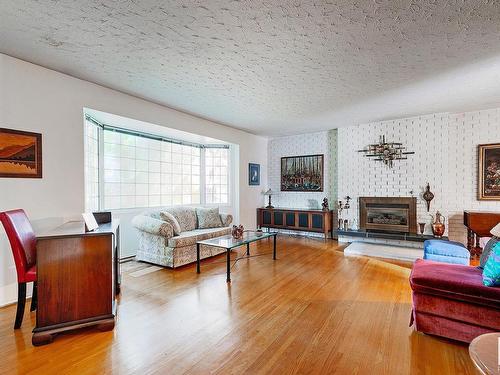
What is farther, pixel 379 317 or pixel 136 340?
pixel 379 317

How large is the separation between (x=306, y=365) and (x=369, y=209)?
4.52m

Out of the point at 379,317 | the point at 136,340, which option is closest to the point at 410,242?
the point at 379,317

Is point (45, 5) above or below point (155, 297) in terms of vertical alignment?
above

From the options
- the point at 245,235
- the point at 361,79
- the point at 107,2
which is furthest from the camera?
the point at 245,235

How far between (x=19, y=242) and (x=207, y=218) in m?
3.09

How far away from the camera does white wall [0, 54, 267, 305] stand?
2.79m

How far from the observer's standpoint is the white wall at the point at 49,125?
279 cm

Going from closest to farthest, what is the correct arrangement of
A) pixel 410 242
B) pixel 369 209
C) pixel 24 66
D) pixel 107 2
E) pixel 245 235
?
pixel 107 2 < pixel 24 66 < pixel 245 235 < pixel 410 242 < pixel 369 209

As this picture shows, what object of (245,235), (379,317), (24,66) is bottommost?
(379,317)

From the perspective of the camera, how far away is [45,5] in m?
1.97

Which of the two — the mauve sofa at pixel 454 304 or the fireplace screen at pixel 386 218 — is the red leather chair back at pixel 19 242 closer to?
the mauve sofa at pixel 454 304

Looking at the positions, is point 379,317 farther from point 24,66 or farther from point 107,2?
point 24,66

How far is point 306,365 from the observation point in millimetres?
1796

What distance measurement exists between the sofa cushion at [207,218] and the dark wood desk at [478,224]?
443cm
